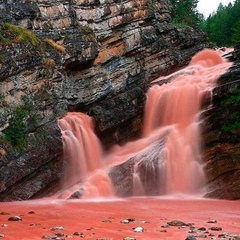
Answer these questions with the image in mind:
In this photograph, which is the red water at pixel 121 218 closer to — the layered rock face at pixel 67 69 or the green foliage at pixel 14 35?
the layered rock face at pixel 67 69

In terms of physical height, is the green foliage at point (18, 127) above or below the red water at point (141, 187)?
above

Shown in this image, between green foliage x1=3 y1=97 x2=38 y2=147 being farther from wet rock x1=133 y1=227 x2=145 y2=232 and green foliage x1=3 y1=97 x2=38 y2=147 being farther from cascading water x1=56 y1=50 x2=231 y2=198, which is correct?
wet rock x1=133 y1=227 x2=145 y2=232

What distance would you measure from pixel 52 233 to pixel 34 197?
12021 mm

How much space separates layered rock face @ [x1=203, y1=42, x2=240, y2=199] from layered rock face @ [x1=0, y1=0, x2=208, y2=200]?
6.59m

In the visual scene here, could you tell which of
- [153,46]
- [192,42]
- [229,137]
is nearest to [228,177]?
[229,137]

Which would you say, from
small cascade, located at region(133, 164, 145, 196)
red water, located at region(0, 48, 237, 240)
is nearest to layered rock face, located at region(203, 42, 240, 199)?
red water, located at region(0, 48, 237, 240)

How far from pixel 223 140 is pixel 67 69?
12.0 m

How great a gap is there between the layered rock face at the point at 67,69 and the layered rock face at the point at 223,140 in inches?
259

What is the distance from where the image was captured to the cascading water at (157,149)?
960 inches

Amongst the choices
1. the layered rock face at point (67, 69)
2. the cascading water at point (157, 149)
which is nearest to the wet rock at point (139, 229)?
the cascading water at point (157, 149)

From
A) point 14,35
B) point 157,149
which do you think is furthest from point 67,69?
point 157,149

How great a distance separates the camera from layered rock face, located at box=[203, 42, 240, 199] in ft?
77.4

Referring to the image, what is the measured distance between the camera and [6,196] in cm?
2205

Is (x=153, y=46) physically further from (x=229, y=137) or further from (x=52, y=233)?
(x=52, y=233)
